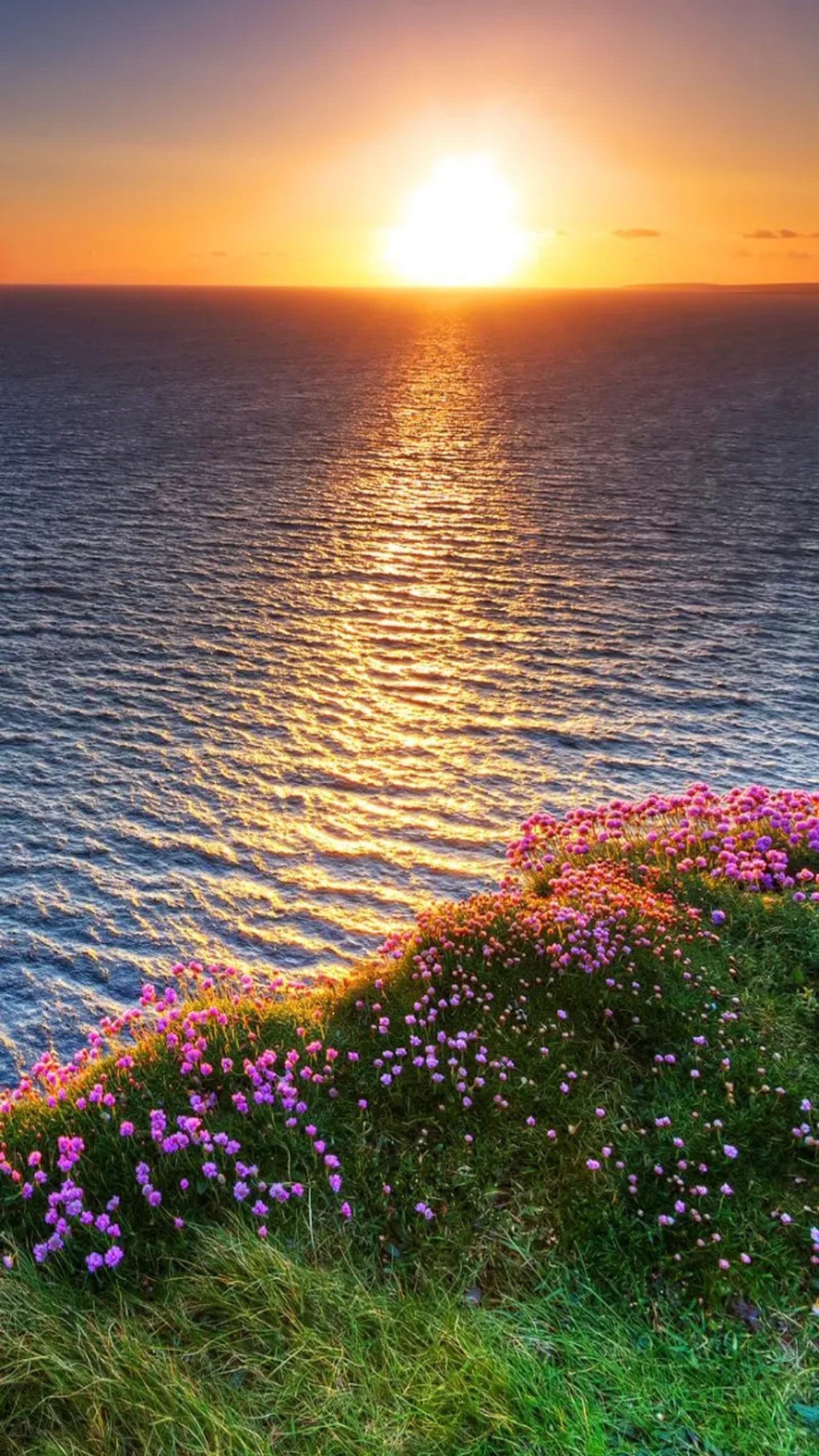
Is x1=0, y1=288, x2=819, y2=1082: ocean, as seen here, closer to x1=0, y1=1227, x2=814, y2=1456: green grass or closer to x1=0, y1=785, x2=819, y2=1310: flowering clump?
x1=0, y1=785, x2=819, y2=1310: flowering clump

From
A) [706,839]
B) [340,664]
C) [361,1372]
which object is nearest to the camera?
[361,1372]

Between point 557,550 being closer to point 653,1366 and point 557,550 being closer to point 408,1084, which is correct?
point 408,1084

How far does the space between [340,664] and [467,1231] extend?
45.3 ft

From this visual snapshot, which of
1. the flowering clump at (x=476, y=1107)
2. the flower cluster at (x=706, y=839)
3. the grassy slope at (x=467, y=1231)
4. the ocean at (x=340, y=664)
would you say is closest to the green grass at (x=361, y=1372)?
the grassy slope at (x=467, y=1231)

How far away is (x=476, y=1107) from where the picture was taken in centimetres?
716

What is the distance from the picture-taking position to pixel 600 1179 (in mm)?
6543

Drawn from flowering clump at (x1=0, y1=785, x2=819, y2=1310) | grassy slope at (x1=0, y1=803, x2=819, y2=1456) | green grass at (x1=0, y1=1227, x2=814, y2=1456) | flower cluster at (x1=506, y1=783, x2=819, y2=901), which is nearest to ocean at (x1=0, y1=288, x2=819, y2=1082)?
flower cluster at (x1=506, y1=783, x2=819, y2=901)

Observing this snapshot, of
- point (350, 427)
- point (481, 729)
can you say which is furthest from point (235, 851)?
point (350, 427)

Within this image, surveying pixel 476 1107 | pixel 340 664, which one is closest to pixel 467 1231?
pixel 476 1107

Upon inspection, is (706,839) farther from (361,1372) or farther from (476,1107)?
(361,1372)

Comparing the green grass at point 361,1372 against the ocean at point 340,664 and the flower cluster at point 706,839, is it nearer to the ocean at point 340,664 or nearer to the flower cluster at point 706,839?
the ocean at point 340,664

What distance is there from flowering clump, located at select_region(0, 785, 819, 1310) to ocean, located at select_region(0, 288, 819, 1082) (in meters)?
2.58

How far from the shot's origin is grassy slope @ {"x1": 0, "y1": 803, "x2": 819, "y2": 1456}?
5.11 metres

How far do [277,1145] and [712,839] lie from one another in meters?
6.35
